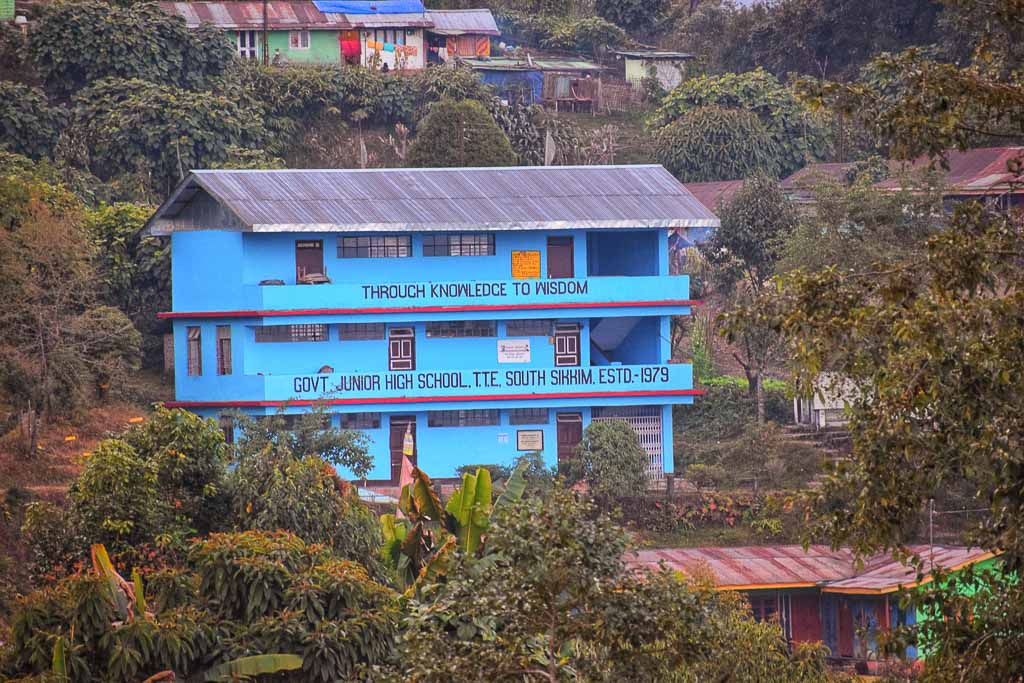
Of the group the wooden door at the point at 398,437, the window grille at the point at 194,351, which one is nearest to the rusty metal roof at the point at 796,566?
the wooden door at the point at 398,437

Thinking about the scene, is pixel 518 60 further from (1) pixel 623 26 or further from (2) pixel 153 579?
(2) pixel 153 579

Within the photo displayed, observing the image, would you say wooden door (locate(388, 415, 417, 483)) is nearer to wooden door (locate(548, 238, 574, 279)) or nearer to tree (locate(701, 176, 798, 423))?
wooden door (locate(548, 238, 574, 279))

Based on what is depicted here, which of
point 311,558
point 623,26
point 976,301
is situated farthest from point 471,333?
point 623,26

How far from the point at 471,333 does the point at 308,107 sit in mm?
16437

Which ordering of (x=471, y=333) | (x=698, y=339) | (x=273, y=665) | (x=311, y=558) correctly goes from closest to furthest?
(x=273, y=665) < (x=311, y=558) < (x=471, y=333) < (x=698, y=339)

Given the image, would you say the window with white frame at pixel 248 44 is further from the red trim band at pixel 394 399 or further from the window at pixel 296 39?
the red trim band at pixel 394 399

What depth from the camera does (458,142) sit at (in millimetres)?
44750

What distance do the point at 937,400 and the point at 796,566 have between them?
60.5 ft

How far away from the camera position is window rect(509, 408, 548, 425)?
36750 millimetres

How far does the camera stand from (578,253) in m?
37.5

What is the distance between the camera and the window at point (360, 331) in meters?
36.2

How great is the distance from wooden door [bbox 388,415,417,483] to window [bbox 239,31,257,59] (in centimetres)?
2272

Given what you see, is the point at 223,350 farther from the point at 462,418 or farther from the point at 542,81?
the point at 542,81

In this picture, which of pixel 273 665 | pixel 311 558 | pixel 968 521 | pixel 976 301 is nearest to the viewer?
pixel 976 301
